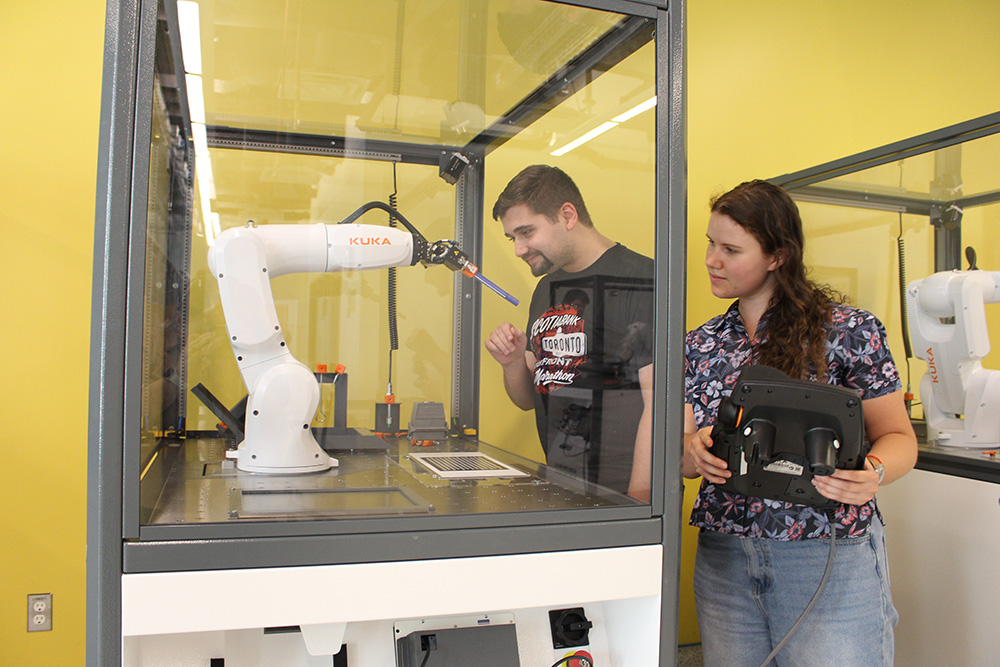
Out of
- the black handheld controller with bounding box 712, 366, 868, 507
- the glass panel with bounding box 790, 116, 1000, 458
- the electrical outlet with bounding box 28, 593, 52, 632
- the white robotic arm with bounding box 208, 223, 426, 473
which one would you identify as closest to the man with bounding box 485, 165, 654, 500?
the black handheld controller with bounding box 712, 366, 868, 507

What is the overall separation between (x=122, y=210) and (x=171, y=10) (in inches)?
11.7

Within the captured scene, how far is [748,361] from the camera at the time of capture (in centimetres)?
146

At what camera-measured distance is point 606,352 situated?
1.25 m

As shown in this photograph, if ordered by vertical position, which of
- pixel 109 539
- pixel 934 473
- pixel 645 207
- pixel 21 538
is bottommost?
pixel 21 538

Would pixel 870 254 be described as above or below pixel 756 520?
above

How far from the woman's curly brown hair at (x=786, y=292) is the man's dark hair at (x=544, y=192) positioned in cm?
46

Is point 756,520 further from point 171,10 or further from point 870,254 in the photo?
point 870,254

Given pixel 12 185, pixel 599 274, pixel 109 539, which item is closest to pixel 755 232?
pixel 599 274

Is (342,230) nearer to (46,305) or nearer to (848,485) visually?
(848,485)

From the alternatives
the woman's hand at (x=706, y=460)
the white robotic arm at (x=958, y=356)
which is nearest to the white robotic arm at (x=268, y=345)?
A: the woman's hand at (x=706, y=460)

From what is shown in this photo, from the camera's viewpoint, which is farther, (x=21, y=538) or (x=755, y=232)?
(x=21, y=538)

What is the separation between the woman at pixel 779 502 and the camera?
1315mm

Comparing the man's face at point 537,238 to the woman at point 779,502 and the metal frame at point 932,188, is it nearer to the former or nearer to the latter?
the woman at point 779,502

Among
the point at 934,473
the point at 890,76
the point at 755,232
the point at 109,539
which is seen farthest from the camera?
the point at 890,76
